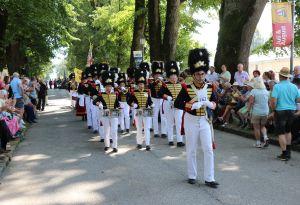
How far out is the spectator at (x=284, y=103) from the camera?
1055 centimetres

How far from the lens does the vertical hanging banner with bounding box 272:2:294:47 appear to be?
54.5 ft

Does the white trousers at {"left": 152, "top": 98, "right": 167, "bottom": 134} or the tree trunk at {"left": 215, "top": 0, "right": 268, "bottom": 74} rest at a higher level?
the tree trunk at {"left": 215, "top": 0, "right": 268, "bottom": 74}

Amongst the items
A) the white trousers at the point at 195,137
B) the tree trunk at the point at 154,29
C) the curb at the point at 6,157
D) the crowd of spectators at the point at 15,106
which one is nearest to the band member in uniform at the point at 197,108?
the white trousers at the point at 195,137

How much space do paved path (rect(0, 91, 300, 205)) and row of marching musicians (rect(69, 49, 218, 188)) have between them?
46cm

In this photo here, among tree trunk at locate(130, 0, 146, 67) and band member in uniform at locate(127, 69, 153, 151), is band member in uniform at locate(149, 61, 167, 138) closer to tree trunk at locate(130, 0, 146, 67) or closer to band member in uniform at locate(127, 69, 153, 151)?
band member in uniform at locate(127, 69, 153, 151)

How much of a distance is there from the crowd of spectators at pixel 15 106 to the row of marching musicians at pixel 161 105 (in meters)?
2.19

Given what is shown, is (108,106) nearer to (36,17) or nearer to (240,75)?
(240,75)

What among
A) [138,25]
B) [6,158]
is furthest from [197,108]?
[138,25]

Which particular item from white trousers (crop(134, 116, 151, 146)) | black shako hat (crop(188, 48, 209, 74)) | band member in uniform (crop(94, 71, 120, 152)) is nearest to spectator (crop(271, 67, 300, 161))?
black shako hat (crop(188, 48, 209, 74))

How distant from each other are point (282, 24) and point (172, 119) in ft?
18.2

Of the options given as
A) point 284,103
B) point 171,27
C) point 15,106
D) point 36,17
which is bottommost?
point 15,106

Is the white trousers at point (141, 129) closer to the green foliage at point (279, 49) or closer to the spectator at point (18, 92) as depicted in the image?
A: the spectator at point (18, 92)

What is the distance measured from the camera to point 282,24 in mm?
16688

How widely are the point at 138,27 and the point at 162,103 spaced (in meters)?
15.4
